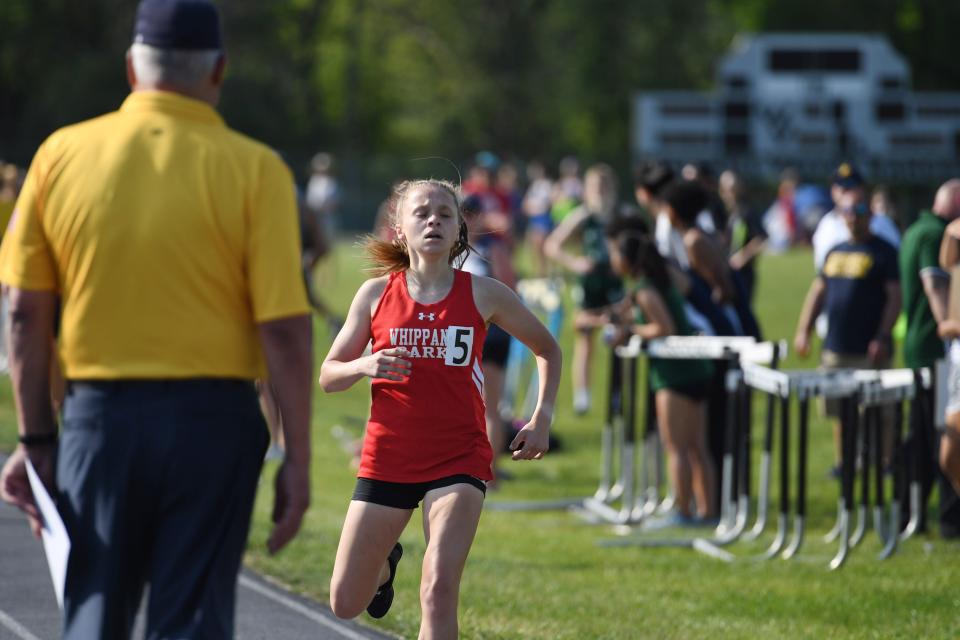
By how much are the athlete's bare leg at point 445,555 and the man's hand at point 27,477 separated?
162 cm

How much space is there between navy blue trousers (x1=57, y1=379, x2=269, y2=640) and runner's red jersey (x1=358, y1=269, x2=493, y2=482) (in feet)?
5.36

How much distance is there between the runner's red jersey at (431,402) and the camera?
557cm

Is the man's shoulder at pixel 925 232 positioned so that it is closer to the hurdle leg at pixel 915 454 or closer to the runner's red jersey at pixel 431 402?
the hurdle leg at pixel 915 454

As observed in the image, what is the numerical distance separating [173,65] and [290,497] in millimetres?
1079

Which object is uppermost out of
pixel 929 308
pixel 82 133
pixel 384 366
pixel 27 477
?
pixel 82 133

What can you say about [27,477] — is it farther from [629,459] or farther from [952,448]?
[629,459]

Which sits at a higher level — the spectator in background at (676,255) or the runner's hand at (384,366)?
the spectator in background at (676,255)

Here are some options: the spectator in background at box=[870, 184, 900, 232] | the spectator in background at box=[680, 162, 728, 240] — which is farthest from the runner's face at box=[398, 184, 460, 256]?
the spectator in background at box=[870, 184, 900, 232]

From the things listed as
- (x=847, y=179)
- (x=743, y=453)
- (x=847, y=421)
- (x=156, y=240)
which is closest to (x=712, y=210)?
(x=847, y=179)

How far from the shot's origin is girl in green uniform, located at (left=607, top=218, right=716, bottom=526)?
10.2 m

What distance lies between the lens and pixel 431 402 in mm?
5586

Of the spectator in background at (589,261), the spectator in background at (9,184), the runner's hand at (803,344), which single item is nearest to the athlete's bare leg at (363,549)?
the runner's hand at (803,344)

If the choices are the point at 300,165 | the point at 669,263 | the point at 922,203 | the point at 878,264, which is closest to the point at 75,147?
the point at 669,263

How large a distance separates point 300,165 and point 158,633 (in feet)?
176
